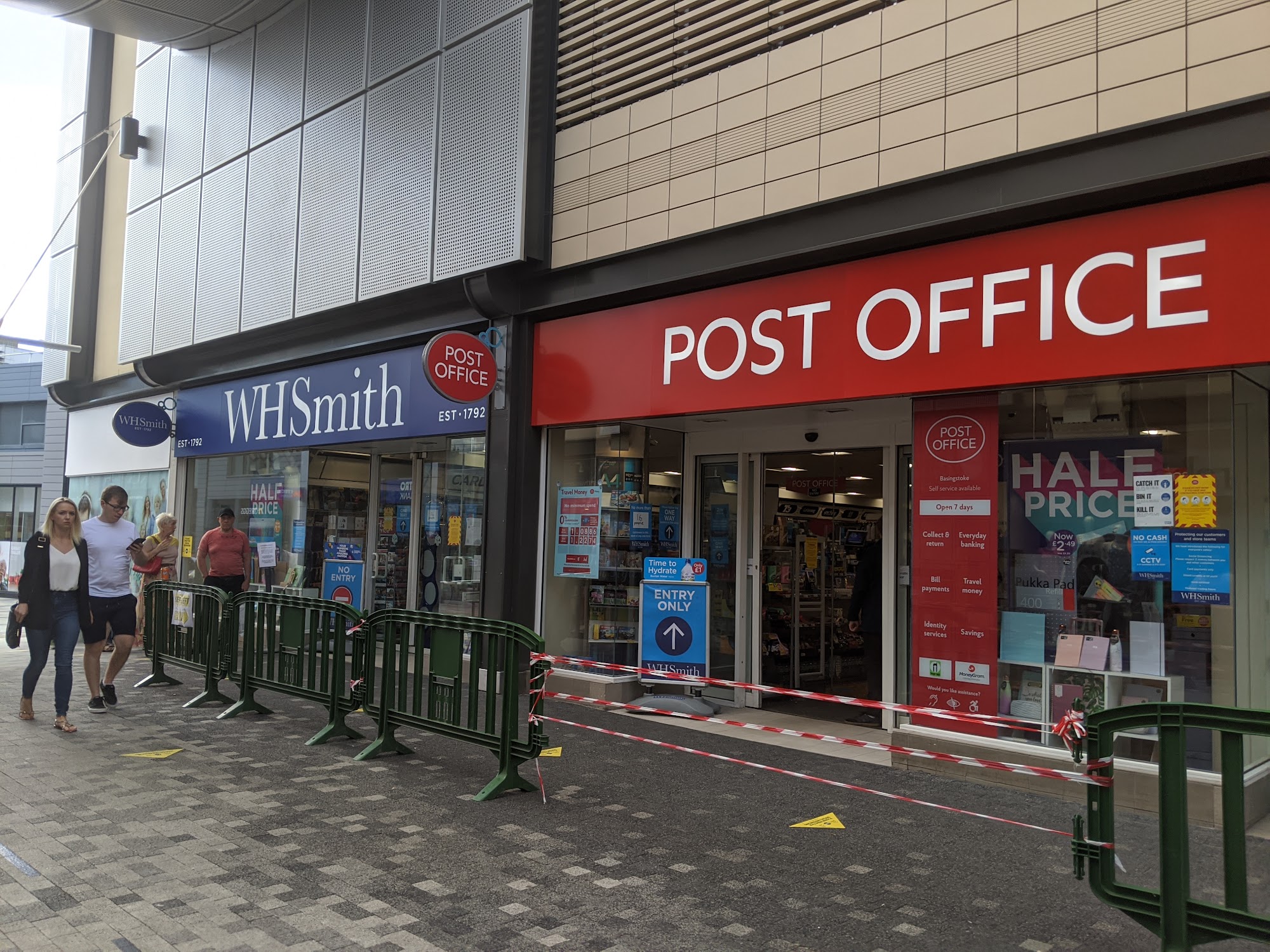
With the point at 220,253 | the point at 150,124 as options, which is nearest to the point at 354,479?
the point at 220,253

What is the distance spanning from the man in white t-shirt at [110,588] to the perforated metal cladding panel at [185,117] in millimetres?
8384

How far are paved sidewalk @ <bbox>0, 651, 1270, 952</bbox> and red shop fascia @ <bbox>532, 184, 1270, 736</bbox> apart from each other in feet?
6.03

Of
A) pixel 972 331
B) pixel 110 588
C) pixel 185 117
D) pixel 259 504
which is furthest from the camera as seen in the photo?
pixel 185 117

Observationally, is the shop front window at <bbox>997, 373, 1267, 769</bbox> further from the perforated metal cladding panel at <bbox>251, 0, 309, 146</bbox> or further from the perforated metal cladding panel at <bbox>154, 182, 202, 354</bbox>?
the perforated metal cladding panel at <bbox>154, 182, 202, 354</bbox>

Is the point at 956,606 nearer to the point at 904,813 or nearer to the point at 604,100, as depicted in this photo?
the point at 904,813

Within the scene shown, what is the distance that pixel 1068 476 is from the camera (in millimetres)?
6586

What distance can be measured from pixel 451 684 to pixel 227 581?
6.77 meters

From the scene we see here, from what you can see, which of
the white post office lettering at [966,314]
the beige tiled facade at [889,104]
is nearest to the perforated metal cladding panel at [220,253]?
the beige tiled facade at [889,104]

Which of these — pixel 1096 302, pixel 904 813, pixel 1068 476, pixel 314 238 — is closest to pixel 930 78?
pixel 1096 302

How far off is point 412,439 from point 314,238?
116 inches

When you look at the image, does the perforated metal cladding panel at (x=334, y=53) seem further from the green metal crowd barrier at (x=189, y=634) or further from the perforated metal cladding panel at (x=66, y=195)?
the perforated metal cladding panel at (x=66, y=195)

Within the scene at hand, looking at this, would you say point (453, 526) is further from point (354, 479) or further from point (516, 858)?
point (516, 858)

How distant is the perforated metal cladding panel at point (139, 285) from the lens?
15.7 m

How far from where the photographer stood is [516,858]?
15.6ft
